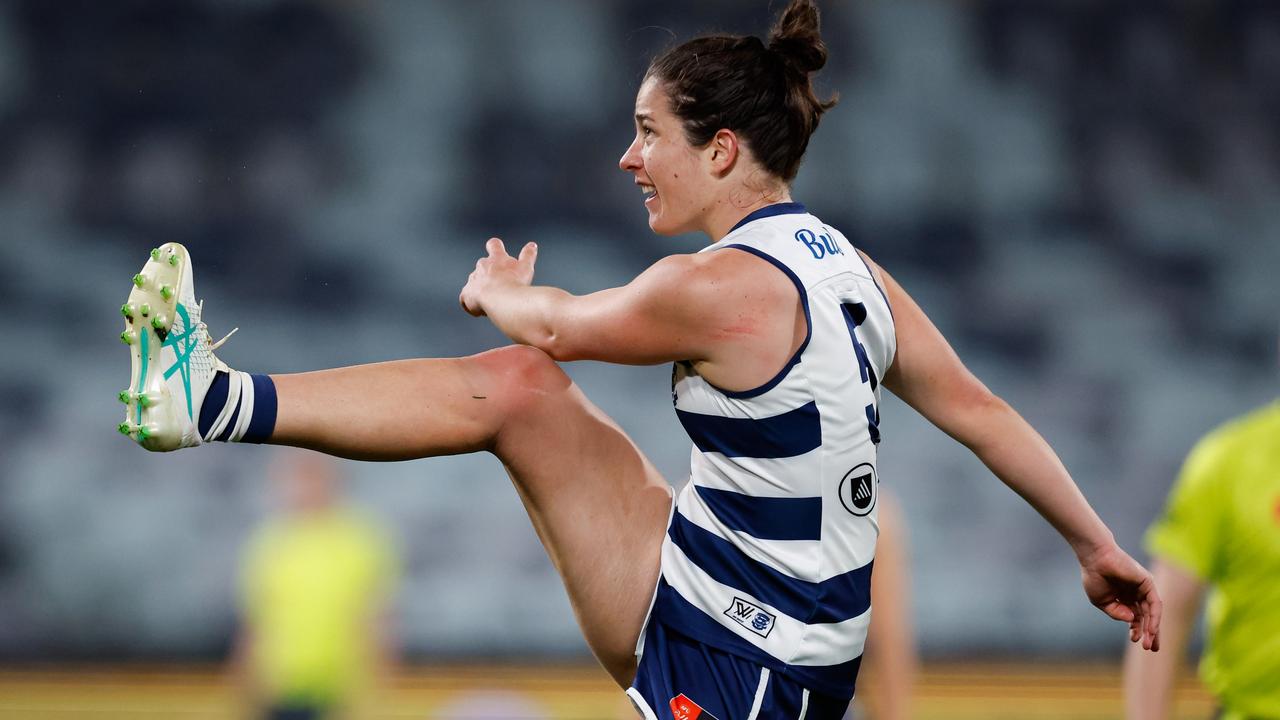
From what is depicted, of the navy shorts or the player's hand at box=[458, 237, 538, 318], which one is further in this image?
the player's hand at box=[458, 237, 538, 318]

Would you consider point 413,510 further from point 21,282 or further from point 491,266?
point 491,266

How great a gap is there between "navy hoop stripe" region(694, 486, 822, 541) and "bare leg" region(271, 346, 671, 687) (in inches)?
10.8

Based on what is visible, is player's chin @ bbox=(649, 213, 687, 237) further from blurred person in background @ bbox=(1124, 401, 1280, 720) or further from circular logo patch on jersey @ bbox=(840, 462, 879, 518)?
blurred person in background @ bbox=(1124, 401, 1280, 720)

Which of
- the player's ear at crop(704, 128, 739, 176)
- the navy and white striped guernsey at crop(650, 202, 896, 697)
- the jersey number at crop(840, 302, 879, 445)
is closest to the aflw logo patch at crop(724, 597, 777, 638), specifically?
the navy and white striped guernsey at crop(650, 202, 896, 697)

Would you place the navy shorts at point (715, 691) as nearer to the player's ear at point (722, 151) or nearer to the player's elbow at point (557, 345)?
the player's elbow at point (557, 345)

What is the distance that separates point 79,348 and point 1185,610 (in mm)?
6764

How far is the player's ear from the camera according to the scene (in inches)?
99.8

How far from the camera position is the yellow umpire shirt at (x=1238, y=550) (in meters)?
2.80

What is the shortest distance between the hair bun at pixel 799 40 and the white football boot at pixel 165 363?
3.89 feet

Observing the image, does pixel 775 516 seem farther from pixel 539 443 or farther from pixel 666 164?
pixel 666 164

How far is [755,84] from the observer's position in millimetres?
2525

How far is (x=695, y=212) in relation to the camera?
2.61 meters

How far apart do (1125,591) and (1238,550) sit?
290 mm

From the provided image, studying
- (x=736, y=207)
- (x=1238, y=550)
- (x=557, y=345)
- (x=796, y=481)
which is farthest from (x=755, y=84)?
(x=1238, y=550)
